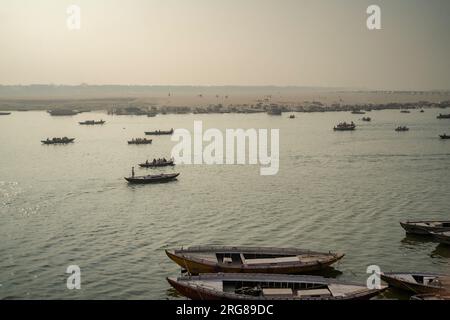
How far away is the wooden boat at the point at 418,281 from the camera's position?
47.9 feet

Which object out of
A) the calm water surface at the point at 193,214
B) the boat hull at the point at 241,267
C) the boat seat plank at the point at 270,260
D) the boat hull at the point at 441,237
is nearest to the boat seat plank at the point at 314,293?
the boat hull at the point at 241,267

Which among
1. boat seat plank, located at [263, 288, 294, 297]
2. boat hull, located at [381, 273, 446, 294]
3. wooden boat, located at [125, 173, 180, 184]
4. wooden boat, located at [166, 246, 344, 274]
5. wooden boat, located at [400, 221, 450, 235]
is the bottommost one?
boat hull, located at [381, 273, 446, 294]

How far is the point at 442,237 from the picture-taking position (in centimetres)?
1919

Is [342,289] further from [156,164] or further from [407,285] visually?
[156,164]

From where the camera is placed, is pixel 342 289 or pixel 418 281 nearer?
pixel 342 289

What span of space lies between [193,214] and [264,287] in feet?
32.2

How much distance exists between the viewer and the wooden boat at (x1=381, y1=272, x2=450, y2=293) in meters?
14.6

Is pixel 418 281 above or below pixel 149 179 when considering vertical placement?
below

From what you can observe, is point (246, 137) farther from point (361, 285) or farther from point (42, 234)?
point (361, 285)

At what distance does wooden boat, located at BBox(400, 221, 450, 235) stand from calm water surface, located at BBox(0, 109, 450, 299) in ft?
1.40

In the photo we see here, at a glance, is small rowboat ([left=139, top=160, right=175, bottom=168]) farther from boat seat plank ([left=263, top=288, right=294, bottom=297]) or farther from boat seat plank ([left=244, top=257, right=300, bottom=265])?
boat seat plank ([left=263, top=288, right=294, bottom=297])

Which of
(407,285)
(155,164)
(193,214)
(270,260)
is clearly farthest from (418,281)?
(155,164)

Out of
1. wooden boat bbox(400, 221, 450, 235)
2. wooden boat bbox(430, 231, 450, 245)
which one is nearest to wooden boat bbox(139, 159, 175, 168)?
wooden boat bbox(400, 221, 450, 235)

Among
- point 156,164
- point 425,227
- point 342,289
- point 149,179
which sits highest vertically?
point 156,164
